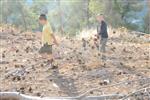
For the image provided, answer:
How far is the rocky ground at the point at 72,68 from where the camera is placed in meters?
8.11

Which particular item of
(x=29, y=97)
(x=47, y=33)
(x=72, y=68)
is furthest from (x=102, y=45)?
(x=29, y=97)

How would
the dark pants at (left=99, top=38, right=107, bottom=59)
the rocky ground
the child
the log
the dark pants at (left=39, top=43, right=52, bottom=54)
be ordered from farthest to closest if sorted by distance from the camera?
the dark pants at (left=99, top=38, right=107, bottom=59), the dark pants at (left=39, top=43, right=52, bottom=54), the child, the rocky ground, the log

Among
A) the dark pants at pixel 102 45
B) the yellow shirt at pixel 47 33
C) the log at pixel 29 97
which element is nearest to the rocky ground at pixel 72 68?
the dark pants at pixel 102 45

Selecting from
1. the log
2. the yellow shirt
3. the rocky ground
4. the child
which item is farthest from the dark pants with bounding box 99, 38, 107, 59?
the log

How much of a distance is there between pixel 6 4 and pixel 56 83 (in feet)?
115

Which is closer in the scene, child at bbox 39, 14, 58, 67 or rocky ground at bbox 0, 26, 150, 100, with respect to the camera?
rocky ground at bbox 0, 26, 150, 100

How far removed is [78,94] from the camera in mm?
7824

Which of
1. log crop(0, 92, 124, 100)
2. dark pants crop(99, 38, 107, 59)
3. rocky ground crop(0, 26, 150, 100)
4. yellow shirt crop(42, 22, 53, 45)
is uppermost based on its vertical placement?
yellow shirt crop(42, 22, 53, 45)

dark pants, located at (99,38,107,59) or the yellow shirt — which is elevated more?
the yellow shirt

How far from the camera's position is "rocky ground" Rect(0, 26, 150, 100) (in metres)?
8.11

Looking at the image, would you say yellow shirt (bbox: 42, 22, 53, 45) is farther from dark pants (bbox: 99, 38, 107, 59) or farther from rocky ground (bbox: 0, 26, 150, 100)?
dark pants (bbox: 99, 38, 107, 59)

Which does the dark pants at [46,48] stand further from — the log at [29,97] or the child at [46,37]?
the log at [29,97]

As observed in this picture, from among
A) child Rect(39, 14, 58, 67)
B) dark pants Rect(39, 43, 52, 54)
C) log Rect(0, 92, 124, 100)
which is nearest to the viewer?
log Rect(0, 92, 124, 100)

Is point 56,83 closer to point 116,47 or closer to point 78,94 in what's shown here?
point 78,94
